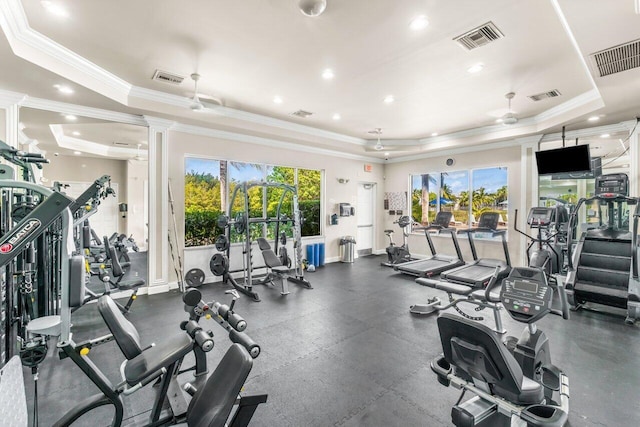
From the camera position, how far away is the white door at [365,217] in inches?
353

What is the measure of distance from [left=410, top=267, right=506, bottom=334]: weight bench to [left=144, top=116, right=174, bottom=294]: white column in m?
4.34

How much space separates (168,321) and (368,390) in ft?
9.44

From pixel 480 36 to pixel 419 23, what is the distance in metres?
0.75

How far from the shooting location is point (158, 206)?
17.1ft

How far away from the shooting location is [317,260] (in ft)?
A: 24.4

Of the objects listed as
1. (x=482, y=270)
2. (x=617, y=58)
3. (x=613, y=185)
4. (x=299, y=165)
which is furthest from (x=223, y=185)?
(x=613, y=185)

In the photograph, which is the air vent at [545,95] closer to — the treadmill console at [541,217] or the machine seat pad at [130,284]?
the treadmill console at [541,217]

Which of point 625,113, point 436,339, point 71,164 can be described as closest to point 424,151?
point 625,113

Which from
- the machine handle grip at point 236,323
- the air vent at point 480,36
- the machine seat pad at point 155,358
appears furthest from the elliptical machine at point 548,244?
the machine seat pad at point 155,358

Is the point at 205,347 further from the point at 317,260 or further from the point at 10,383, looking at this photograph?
the point at 317,260

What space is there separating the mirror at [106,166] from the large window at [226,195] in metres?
0.78

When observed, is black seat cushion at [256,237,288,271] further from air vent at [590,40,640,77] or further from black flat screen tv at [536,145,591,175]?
black flat screen tv at [536,145,591,175]

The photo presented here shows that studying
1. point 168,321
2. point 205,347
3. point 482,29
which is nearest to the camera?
point 205,347

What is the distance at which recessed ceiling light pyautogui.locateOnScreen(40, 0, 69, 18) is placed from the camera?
8.54 feet
